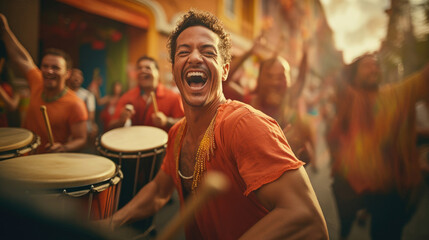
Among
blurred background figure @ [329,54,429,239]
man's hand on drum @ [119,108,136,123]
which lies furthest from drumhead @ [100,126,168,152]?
blurred background figure @ [329,54,429,239]

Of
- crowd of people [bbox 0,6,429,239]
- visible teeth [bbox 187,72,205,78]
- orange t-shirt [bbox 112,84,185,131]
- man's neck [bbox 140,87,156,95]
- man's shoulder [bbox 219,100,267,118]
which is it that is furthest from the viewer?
man's neck [bbox 140,87,156,95]

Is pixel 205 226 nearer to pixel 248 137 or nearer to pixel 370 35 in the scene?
pixel 248 137

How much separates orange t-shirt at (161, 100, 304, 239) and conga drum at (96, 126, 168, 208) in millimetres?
713

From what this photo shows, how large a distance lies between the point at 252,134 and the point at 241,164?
0.14 m

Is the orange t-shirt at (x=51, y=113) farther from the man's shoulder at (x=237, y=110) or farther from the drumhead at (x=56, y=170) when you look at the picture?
the man's shoulder at (x=237, y=110)

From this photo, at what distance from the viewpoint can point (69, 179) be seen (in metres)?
1.14

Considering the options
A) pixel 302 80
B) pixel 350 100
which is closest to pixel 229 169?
pixel 302 80

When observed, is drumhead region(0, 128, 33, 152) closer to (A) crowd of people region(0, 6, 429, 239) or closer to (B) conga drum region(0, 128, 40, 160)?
(B) conga drum region(0, 128, 40, 160)

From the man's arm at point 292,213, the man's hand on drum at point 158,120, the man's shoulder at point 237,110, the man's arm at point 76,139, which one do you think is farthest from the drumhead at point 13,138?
the man's arm at point 292,213

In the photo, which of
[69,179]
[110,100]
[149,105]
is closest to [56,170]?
[69,179]

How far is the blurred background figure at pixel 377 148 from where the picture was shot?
222cm

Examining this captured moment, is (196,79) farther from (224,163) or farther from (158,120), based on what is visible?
(158,120)

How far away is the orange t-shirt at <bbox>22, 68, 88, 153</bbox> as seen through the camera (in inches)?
65.4

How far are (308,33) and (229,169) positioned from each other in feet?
9.15
